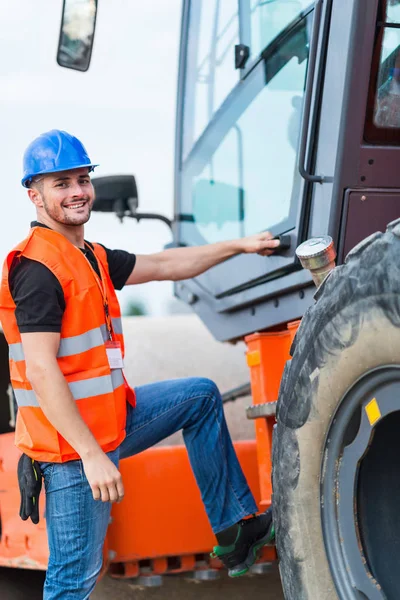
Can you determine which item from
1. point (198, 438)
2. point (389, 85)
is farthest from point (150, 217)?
point (389, 85)

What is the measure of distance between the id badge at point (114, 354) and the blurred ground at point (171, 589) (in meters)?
1.35

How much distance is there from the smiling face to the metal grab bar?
72 centimetres

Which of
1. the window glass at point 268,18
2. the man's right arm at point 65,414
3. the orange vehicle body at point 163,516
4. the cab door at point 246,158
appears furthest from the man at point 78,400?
the window glass at point 268,18

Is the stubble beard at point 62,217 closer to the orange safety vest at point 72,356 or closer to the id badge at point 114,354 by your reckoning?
the orange safety vest at point 72,356

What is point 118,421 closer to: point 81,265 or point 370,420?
point 81,265

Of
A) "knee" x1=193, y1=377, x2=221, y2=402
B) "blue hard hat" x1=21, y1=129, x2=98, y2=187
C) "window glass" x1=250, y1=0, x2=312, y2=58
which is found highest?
"window glass" x1=250, y1=0, x2=312, y2=58

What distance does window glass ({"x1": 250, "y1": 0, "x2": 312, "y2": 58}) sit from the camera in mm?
3250

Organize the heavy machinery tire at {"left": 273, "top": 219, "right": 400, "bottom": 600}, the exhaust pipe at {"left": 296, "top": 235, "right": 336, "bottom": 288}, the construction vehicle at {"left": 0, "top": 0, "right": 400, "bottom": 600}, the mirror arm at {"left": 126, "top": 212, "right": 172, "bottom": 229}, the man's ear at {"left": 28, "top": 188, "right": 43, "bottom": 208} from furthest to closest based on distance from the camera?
the mirror arm at {"left": 126, "top": 212, "right": 172, "bottom": 229}
the man's ear at {"left": 28, "top": 188, "right": 43, "bottom": 208}
the exhaust pipe at {"left": 296, "top": 235, "right": 336, "bottom": 288}
the construction vehicle at {"left": 0, "top": 0, "right": 400, "bottom": 600}
the heavy machinery tire at {"left": 273, "top": 219, "right": 400, "bottom": 600}

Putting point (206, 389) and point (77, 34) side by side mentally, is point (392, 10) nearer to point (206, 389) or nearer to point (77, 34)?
point (206, 389)

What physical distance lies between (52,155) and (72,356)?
659 mm

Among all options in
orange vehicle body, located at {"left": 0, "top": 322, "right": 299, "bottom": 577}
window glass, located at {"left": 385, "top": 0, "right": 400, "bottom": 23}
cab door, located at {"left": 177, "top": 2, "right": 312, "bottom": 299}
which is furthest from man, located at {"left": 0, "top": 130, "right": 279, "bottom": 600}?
window glass, located at {"left": 385, "top": 0, "right": 400, "bottom": 23}

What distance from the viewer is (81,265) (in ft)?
9.46

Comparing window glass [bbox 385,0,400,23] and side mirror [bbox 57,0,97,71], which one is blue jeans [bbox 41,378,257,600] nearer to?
window glass [bbox 385,0,400,23]

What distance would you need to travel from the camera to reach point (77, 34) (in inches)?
150
